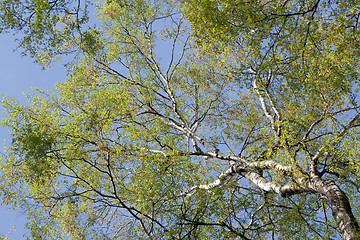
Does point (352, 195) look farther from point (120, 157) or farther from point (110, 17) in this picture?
point (110, 17)

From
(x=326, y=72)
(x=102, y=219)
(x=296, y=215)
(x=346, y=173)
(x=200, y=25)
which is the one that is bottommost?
(x=296, y=215)

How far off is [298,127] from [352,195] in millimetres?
4358

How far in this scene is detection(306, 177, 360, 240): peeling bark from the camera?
17.4 ft

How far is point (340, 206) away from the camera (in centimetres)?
571

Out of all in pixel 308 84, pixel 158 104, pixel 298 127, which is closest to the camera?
pixel 308 84

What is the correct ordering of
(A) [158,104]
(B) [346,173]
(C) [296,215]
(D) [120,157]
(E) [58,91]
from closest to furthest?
(C) [296,215] → (B) [346,173] → (D) [120,157] → (E) [58,91] → (A) [158,104]

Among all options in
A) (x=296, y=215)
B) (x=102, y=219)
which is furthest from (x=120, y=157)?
(x=296, y=215)

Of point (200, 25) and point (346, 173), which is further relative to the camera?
point (200, 25)

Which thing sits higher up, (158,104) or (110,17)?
(110,17)

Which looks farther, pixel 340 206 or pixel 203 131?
pixel 203 131

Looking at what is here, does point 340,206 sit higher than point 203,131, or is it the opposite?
point 203,131

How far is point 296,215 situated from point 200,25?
6.39m

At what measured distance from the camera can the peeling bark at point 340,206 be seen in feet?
17.4

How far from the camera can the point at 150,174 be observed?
8383 mm
